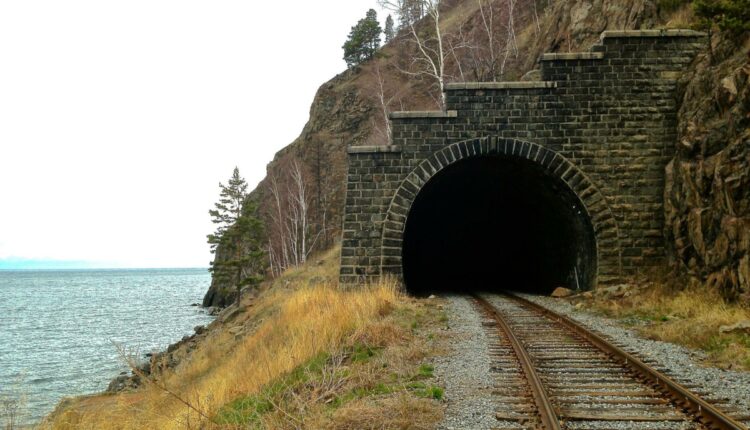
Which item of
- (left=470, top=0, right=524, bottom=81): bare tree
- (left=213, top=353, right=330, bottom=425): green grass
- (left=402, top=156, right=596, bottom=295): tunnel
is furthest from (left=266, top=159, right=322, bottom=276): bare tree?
(left=213, top=353, right=330, bottom=425): green grass

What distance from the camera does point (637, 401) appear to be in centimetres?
644

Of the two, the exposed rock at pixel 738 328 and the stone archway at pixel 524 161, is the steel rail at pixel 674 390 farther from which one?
the stone archway at pixel 524 161

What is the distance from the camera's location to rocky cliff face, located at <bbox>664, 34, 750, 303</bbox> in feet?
40.4

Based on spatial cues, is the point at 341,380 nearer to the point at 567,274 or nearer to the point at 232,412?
the point at 232,412

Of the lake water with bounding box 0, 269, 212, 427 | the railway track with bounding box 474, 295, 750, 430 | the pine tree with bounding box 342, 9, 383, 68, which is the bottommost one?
the lake water with bounding box 0, 269, 212, 427

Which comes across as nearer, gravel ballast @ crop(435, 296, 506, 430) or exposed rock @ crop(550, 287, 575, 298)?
gravel ballast @ crop(435, 296, 506, 430)

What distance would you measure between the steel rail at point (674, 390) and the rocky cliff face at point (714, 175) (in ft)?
13.8

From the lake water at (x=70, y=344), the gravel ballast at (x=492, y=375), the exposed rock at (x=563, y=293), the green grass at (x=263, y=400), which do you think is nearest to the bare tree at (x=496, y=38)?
the exposed rock at (x=563, y=293)

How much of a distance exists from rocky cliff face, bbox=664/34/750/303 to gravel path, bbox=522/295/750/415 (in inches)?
115

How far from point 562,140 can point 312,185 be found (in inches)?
1608

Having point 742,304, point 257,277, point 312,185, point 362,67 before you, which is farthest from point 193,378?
point 362,67

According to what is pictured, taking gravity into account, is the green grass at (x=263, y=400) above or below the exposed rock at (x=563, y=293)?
below

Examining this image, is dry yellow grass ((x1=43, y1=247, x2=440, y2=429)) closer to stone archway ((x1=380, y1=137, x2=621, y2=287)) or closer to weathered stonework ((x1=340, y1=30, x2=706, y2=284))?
stone archway ((x1=380, y1=137, x2=621, y2=287))

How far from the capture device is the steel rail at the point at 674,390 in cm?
543
